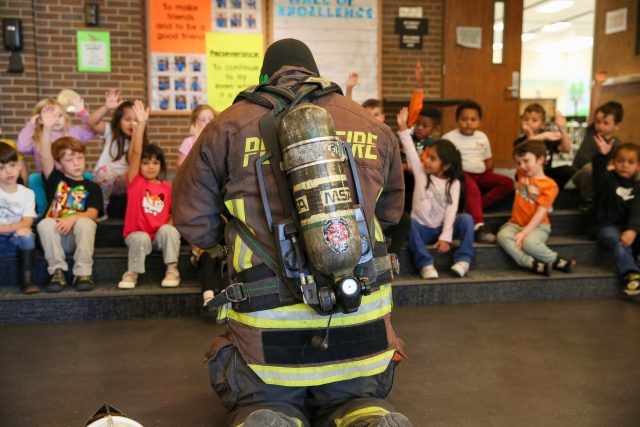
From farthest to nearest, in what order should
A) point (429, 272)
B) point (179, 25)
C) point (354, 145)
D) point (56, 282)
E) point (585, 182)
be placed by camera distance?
point (179, 25) → point (585, 182) → point (429, 272) → point (56, 282) → point (354, 145)

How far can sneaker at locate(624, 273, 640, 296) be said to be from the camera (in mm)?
4238

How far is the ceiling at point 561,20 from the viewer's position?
12.6 m

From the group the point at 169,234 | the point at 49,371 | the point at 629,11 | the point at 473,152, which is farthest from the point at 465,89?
the point at 49,371

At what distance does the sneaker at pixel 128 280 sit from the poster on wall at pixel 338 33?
12.2ft

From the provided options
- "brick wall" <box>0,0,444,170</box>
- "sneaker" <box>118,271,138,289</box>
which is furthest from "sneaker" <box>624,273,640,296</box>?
"brick wall" <box>0,0,444,170</box>

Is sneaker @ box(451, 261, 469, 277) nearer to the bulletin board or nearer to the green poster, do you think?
the bulletin board

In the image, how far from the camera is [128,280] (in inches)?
157

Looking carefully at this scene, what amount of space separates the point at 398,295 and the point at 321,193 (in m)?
2.68

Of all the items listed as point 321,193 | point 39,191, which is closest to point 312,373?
point 321,193

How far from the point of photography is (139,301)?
385 centimetres

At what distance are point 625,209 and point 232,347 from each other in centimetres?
381

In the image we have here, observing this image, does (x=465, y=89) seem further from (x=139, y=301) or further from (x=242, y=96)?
(x=242, y=96)

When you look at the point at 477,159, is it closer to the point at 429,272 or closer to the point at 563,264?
the point at 563,264

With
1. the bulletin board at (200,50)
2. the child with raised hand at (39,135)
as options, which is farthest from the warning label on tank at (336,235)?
the bulletin board at (200,50)
